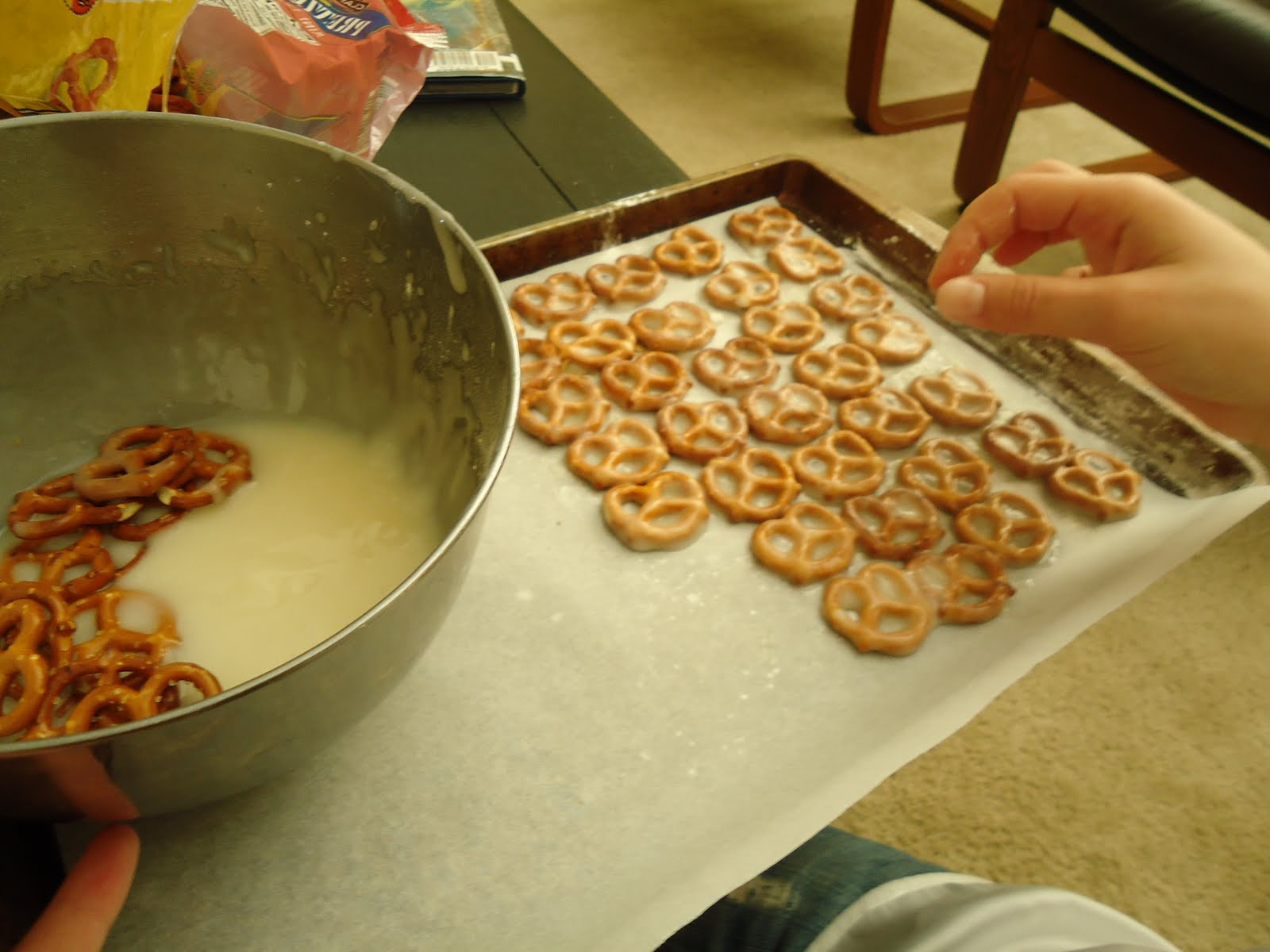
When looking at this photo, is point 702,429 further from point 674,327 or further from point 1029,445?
point 1029,445

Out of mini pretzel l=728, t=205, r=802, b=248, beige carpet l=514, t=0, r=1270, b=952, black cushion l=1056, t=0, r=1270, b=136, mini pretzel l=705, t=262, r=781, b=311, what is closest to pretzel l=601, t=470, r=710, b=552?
mini pretzel l=705, t=262, r=781, b=311

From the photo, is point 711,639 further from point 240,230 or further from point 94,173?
point 94,173

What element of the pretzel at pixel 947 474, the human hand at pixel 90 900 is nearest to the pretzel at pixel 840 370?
the pretzel at pixel 947 474

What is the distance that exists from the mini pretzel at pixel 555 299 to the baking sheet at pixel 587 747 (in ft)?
0.84

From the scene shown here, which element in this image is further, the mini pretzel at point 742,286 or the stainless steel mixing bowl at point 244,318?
the mini pretzel at point 742,286

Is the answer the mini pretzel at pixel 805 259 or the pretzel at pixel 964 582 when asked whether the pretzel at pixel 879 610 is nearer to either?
the pretzel at pixel 964 582

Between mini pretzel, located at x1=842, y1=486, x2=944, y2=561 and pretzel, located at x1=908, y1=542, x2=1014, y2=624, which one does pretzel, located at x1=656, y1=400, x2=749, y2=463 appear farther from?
pretzel, located at x1=908, y1=542, x2=1014, y2=624

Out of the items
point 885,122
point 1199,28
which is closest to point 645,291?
point 1199,28

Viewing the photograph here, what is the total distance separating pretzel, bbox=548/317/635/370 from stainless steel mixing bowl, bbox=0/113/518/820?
37 centimetres

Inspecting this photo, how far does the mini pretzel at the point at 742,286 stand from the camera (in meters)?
1.31

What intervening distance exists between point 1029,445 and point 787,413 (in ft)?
0.99

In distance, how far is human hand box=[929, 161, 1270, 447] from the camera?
79 cm

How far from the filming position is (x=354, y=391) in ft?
2.97

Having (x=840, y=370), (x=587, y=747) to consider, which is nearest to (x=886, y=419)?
(x=840, y=370)
